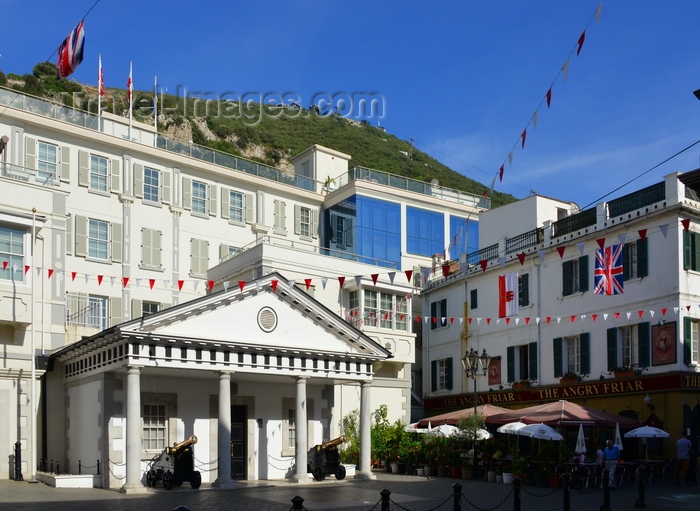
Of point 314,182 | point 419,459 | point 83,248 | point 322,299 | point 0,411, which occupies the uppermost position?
point 314,182

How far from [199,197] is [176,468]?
17.5 metres

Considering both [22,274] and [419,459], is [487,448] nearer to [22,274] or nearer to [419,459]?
[419,459]

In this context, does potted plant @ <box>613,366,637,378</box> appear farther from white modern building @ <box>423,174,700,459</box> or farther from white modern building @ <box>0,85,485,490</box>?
white modern building @ <box>0,85,485,490</box>

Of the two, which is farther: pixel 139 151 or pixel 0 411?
pixel 139 151

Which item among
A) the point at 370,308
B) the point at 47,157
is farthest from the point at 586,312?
the point at 47,157

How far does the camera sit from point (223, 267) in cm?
3616

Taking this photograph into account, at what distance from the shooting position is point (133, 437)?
23047mm

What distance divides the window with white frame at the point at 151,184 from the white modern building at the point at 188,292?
7cm

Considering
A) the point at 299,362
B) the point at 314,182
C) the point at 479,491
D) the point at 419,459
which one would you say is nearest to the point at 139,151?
the point at 314,182

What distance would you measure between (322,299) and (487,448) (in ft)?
30.0

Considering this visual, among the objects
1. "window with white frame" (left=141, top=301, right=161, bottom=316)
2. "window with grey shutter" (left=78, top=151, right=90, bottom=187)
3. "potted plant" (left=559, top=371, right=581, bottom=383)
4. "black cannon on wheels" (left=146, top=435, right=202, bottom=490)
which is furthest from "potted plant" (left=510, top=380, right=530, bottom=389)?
"window with grey shutter" (left=78, top=151, right=90, bottom=187)

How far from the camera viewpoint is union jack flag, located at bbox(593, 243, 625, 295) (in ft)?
99.0

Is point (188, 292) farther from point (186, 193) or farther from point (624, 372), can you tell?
point (624, 372)

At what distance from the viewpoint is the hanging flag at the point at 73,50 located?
971 inches
